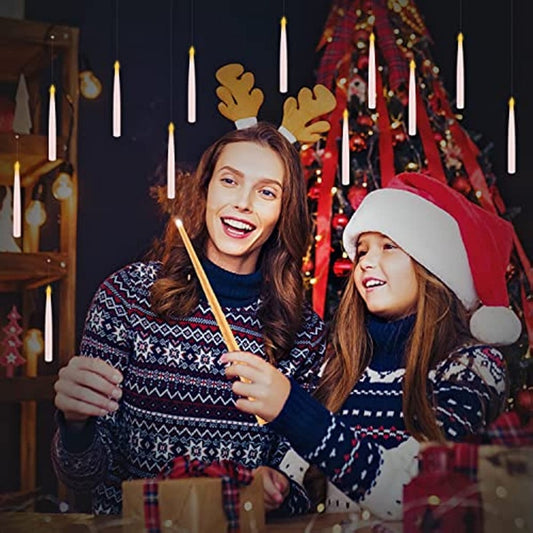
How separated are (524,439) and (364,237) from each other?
0.67 metres

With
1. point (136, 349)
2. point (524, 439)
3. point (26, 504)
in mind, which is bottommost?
point (26, 504)

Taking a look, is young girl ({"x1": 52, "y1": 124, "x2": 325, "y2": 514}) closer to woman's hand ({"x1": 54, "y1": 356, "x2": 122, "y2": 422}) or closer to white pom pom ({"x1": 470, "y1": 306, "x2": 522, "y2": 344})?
woman's hand ({"x1": 54, "y1": 356, "x2": 122, "y2": 422})

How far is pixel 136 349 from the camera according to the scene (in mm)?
2576

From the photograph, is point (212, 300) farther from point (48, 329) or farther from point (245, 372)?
point (48, 329)

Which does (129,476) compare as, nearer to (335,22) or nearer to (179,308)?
(179,308)

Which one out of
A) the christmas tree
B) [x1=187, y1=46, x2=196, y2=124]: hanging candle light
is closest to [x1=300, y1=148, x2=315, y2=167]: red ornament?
the christmas tree

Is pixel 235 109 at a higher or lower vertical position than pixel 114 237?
higher

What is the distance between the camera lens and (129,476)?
101 inches

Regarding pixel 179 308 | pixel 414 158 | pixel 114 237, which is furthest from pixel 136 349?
pixel 414 158

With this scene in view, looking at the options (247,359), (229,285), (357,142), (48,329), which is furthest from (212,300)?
(357,142)

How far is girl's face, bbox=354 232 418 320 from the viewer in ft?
8.44

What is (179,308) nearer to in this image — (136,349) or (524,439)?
(136,349)

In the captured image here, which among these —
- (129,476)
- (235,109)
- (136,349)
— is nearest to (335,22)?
(235,109)

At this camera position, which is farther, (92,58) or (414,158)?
(414,158)
